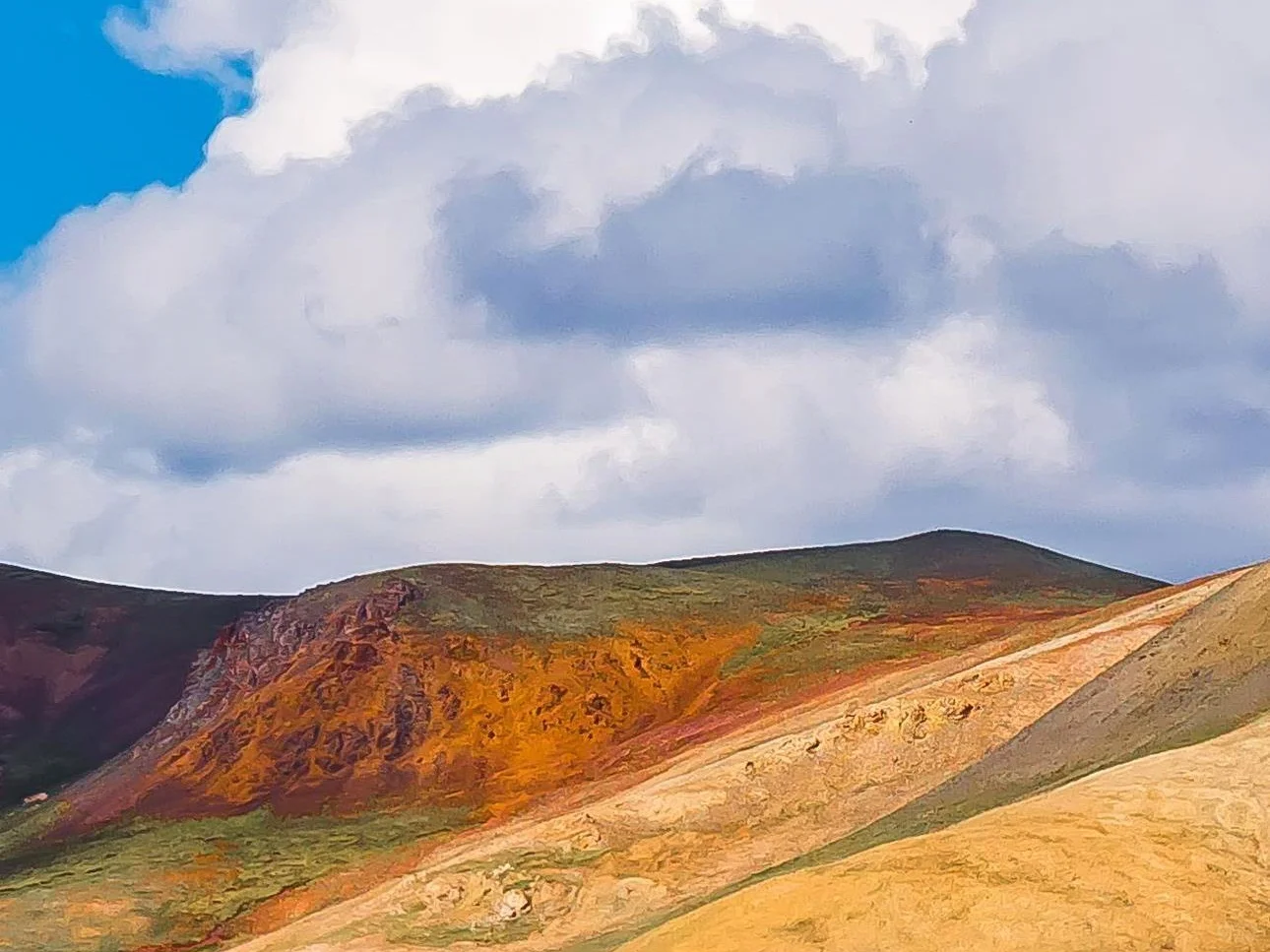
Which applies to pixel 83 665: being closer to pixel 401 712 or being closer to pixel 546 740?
pixel 401 712

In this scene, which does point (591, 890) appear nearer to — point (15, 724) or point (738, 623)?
point (738, 623)

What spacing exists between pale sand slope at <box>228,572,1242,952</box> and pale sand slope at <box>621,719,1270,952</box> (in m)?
10.00

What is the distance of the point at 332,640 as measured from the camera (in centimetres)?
6066

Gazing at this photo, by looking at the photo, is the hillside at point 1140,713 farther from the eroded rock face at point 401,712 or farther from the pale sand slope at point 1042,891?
the eroded rock face at point 401,712

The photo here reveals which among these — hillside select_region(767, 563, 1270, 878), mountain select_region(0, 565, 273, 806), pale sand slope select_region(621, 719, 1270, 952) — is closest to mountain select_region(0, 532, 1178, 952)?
mountain select_region(0, 565, 273, 806)

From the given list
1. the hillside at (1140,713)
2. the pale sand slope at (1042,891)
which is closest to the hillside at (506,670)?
the hillside at (1140,713)

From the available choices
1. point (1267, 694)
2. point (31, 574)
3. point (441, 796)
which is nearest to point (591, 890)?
point (1267, 694)

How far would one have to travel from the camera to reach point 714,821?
30828mm

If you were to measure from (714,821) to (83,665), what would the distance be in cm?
4493

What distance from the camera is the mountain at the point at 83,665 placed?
61.2 meters

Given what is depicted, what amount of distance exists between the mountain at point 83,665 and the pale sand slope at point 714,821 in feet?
98.5

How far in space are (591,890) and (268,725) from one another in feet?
98.7

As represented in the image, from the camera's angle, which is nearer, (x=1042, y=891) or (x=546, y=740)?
(x=1042, y=891)

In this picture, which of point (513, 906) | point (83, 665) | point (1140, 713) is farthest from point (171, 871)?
point (1140, 713)
